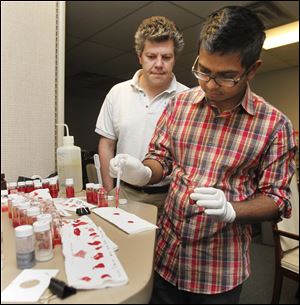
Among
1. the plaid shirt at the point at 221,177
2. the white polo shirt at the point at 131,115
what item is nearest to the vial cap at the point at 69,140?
the white polo shirt at the point at 131,115

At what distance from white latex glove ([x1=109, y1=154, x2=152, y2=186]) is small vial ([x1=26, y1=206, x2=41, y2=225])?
0.28 m

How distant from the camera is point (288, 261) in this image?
1.67 meters

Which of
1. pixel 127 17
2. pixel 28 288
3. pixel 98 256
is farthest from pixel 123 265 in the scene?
pixel 127 17

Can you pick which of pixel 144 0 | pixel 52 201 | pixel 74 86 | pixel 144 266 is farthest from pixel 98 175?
pixel 144 0

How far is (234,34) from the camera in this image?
2.39 ft

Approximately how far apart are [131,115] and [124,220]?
487mm

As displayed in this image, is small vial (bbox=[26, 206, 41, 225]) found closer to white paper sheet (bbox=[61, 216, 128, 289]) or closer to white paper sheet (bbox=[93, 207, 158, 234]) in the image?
white paper sheet (bbox=[61, 216, 128, 289])

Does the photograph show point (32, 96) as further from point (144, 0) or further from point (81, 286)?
point (144, 0)

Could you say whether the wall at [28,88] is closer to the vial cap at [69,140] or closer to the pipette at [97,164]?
the vial cap at [69,140]

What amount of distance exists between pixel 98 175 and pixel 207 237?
16.2 inches

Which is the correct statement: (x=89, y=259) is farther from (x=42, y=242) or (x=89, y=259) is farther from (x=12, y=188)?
(x=12, y=188)

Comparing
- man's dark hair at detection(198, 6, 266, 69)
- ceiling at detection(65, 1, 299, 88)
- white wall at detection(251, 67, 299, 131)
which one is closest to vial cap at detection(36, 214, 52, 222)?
man's dark hair at detection(198, 6, 266, 69)

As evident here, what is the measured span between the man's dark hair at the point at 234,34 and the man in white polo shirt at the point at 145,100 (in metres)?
0.37

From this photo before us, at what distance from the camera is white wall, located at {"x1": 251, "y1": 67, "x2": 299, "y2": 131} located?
159 inches
